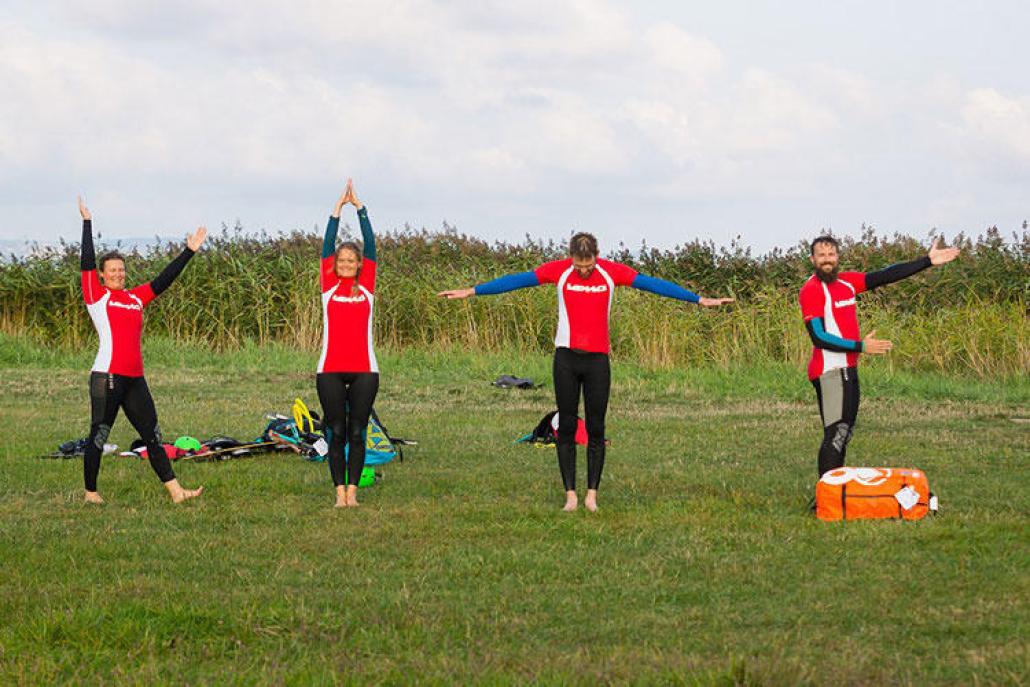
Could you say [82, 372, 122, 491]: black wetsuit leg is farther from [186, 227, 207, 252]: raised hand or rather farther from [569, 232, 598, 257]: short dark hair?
[569, 232, 598, 257]: short dark hair

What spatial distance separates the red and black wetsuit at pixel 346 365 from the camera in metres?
10.4

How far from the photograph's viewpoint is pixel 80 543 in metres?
9.02

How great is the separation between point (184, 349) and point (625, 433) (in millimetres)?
11964

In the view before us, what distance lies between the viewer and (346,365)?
10398 millimetres

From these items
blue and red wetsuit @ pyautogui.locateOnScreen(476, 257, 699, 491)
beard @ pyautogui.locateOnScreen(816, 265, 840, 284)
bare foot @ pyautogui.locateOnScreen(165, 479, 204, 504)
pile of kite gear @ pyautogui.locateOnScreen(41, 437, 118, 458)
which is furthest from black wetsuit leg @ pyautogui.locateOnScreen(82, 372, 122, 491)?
beard @ pyautogui.locateOnScreen(816, 265, 840, 284)

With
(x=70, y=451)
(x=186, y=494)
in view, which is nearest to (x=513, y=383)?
(x=70, y=451)

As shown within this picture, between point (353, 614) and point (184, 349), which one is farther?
point (184, 349)

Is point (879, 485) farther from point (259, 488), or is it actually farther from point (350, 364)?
point (259, 488)

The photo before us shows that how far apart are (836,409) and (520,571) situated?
3.25m

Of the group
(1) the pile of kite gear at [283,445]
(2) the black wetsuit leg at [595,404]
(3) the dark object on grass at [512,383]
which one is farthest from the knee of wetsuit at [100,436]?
(3) the dark object on grass at [512,383]

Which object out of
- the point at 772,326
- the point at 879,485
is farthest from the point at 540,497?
the point at 772,326

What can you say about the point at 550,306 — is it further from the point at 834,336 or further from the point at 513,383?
the point at 834,336

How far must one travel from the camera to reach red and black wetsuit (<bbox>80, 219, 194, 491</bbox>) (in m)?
10.6

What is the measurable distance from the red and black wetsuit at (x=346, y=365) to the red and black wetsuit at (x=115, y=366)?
3.92 feet
